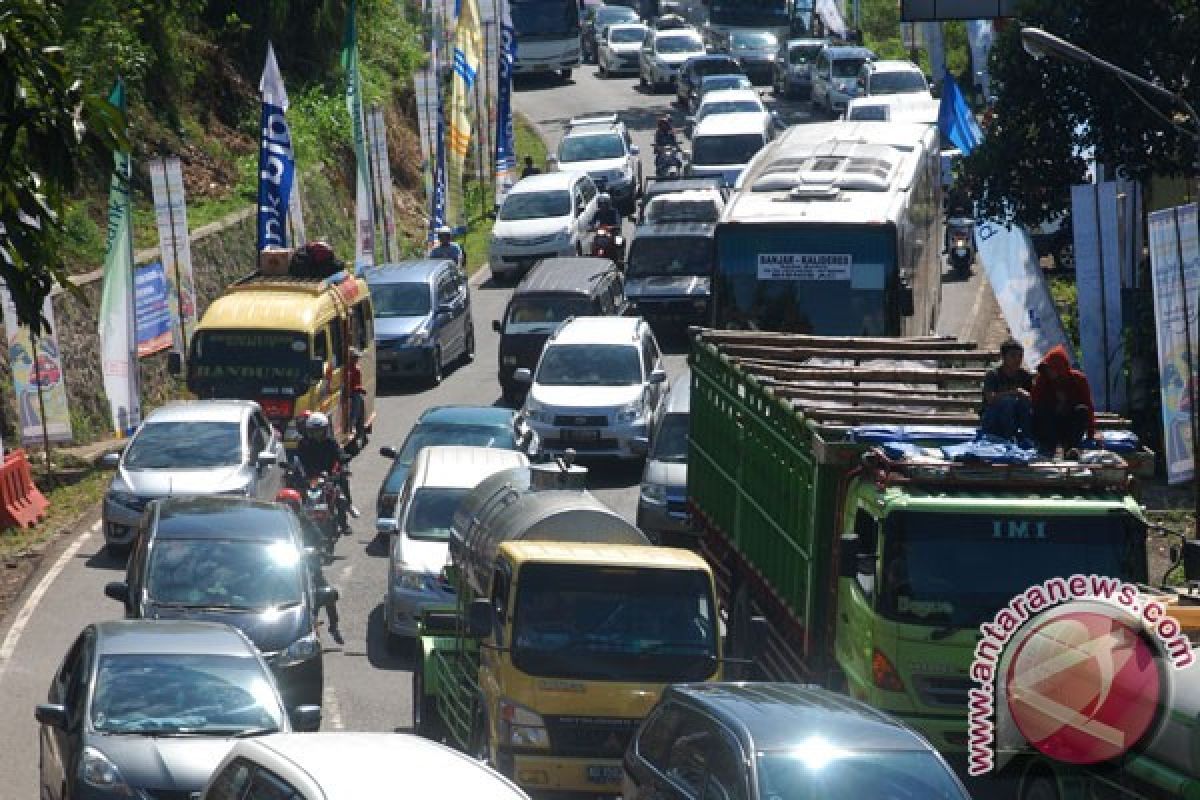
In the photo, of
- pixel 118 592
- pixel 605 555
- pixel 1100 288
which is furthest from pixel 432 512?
pixel 1100 288

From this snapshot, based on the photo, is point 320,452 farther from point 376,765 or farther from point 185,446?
point 376,765

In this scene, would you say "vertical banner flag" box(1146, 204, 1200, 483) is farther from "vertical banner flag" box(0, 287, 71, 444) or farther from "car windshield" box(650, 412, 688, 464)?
"vertical banner flag" box(0, 287, 71, 444)

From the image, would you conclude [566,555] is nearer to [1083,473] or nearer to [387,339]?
[1083,473]

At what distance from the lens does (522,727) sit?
584 inches

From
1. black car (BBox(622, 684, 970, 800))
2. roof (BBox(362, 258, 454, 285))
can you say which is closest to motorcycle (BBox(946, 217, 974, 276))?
roof (BBox(362, 258, 454, 285))

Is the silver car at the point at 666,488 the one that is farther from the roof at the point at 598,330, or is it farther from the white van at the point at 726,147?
the white van at the point at 726,147

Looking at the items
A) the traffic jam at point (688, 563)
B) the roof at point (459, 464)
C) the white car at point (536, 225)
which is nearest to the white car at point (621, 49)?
the white car at point (536, 225)

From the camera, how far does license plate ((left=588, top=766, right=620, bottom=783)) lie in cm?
1472

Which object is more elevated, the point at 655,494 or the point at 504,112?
the point at 504,112

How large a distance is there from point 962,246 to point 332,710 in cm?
2670

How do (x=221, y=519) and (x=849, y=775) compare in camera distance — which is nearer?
(x=849, y=775)

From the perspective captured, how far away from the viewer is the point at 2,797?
55.5 feet

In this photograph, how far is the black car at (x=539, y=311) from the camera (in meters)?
34.0

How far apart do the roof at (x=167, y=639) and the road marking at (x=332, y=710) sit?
3.27 m
